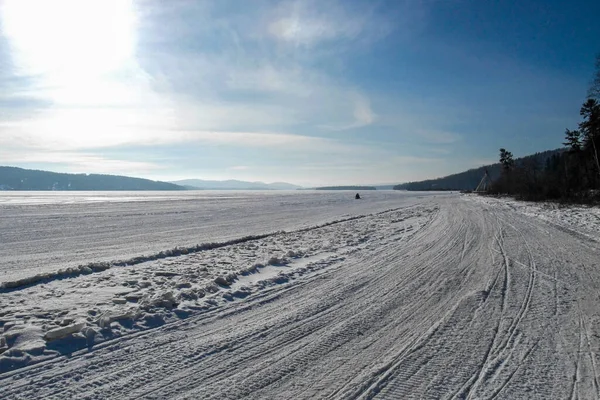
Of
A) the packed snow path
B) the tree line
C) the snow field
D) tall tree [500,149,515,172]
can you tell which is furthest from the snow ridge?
tall tree [500,149,515,172]

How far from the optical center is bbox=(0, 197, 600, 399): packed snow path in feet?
10.0

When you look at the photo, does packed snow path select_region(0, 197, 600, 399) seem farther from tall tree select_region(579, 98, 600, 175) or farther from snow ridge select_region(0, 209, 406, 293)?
tall tree select_region(579, 98, 600, 175)

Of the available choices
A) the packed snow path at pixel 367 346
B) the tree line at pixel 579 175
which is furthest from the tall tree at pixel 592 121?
the packed snow path at pixel 367 346

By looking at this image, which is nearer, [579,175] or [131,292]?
[131,292]

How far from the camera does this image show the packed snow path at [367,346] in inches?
120

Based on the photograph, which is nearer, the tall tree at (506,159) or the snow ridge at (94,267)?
the snow ridge at (94,267)

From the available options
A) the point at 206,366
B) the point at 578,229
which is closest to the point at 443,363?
the point at 206,366

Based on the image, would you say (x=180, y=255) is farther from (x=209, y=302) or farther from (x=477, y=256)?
(x=477, y=256)

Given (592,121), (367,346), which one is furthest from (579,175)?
(367,346)

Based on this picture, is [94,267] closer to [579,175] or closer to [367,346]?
[367,346]

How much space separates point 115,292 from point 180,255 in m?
3.96

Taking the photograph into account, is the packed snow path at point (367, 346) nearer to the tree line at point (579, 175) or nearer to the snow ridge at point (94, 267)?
the snow ridge at point (94, 267)

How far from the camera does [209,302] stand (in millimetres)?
5516

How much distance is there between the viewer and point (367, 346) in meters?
3.90
